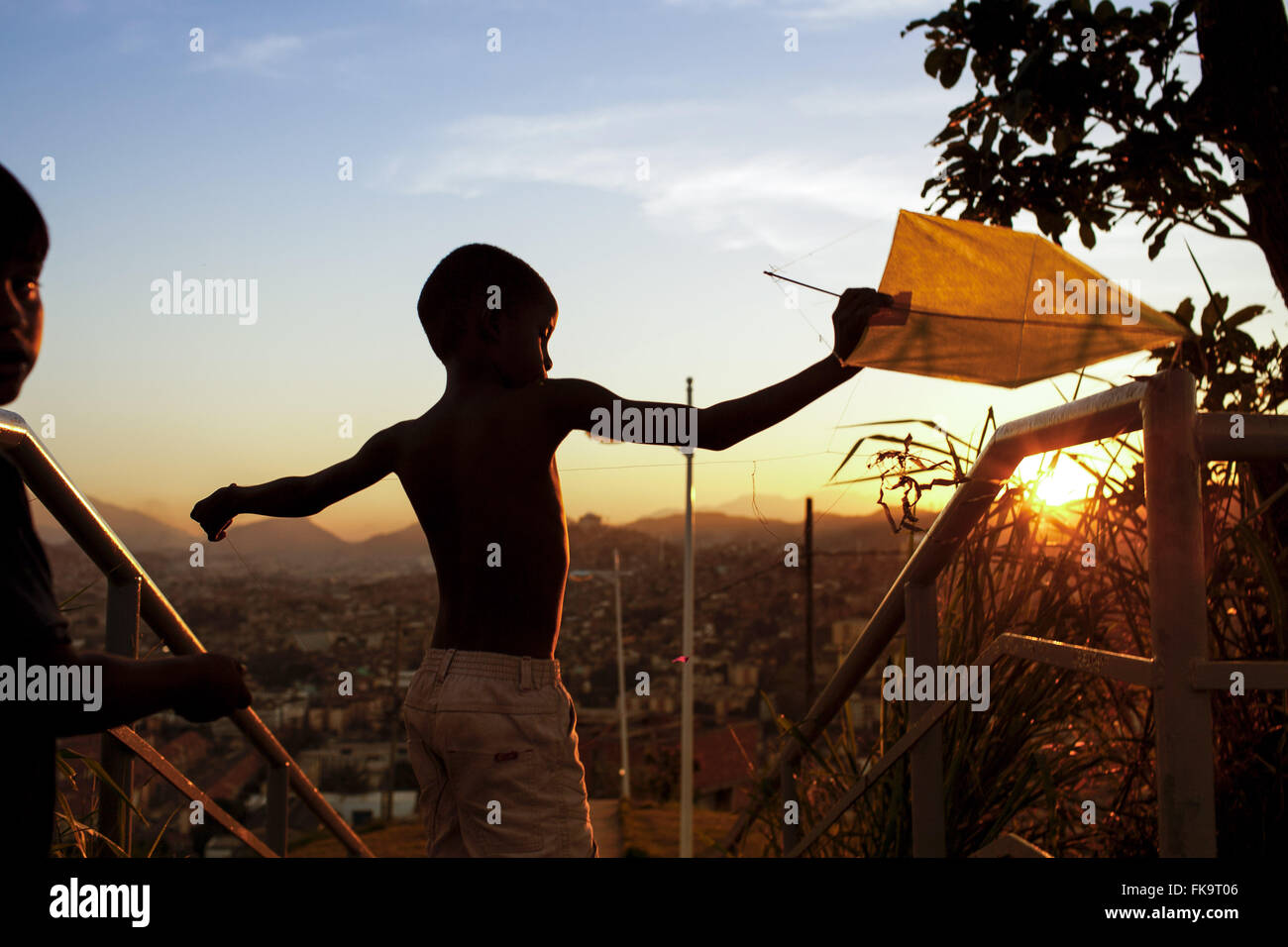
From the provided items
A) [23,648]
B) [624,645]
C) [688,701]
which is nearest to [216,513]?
[23,648]

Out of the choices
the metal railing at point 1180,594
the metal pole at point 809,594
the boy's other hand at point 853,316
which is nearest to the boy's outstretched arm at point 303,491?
the boy's other hand at point 853,316

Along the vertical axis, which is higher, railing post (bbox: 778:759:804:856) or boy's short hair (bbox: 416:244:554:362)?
boy's short hair (bbox: 416:244:554:362)


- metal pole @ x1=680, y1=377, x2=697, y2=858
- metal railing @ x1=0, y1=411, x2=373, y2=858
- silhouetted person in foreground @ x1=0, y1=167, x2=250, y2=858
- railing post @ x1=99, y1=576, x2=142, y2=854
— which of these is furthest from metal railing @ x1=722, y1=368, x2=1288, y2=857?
metal pole @ x1=680, y1=377, x2=697, y2=858

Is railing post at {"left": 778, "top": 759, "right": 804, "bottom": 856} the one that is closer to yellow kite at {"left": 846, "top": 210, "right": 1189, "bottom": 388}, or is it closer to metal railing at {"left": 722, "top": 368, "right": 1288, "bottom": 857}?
yellow kite at {"left": 846, "top": 210, "right": 1189, "bottom": 388}

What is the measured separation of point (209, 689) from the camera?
1059 mm

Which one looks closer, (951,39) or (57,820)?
(57,820)

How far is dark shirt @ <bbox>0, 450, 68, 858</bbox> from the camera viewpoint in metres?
0.89

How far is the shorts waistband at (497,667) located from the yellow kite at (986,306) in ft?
2.40

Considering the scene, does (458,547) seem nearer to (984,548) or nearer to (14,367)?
(14,367)

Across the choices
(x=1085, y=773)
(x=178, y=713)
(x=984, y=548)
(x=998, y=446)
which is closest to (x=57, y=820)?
(x=178, y=713)

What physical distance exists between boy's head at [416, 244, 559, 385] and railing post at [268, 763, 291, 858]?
1.58 meters

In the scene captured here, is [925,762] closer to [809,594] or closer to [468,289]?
[468,289]

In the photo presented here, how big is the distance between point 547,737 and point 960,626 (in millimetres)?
1456
